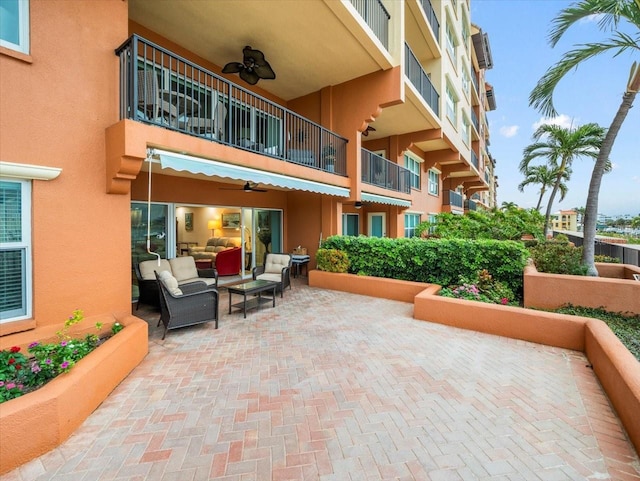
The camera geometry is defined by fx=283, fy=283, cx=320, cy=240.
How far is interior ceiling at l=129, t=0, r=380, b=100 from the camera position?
273 inches

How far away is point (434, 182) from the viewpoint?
72.2 feet

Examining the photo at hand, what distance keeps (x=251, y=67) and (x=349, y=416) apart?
890 centimetres

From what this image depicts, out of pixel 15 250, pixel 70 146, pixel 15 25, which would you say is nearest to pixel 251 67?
pixel 15 25

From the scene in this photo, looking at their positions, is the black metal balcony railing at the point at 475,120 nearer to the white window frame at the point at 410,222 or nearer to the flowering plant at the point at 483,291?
the white window frame at the point at 410,222

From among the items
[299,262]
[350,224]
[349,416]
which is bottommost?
[349,416]

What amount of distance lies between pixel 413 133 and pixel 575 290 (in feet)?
36.6

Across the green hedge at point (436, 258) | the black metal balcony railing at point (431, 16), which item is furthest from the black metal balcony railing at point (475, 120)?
the green hedge at point (436, 258)

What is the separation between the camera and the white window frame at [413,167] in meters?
17.2

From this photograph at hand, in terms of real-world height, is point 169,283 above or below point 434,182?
below

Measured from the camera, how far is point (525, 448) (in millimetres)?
2889

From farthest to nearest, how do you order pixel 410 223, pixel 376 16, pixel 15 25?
1. pixel 410 223
2. pixel 376 16
3. pixel 15 25

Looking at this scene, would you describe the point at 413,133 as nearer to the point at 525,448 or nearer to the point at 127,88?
the point at 127,88

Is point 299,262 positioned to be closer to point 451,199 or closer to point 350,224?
point 350,224

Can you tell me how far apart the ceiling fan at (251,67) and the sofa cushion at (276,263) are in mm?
5518
